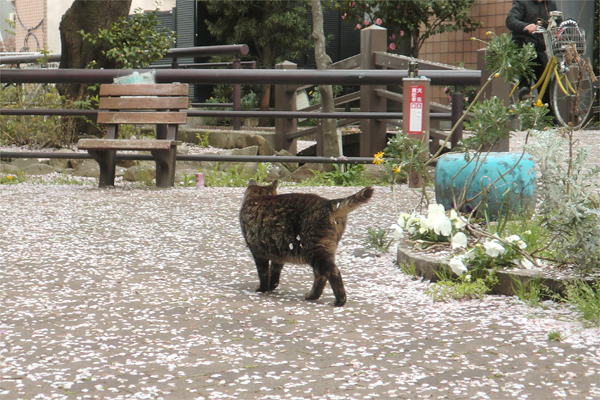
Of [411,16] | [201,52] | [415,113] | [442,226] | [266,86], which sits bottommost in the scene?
[442,226]

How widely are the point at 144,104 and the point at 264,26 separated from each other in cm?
993

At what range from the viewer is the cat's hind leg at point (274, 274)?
11.7 ft

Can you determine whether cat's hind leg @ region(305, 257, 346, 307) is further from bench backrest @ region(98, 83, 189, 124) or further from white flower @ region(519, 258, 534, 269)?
bench backrest @ region(98, 83, 189, 124)

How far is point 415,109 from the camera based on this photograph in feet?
16.5

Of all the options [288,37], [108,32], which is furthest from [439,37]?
[108,32]

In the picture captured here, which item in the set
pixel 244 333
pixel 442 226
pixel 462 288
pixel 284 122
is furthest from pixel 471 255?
pixel 284 122

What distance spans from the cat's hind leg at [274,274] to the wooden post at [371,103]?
5060 millimetres

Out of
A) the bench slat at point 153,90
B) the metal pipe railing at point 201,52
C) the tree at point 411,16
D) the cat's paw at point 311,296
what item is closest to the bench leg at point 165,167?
the bench slat at point 153,90

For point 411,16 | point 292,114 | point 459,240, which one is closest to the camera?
point 459,240

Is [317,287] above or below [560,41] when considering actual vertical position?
below

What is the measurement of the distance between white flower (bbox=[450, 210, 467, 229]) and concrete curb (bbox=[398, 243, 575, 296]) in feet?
0.85

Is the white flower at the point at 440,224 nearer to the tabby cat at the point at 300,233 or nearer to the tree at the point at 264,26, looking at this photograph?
the tabby cat at the point at 300,233

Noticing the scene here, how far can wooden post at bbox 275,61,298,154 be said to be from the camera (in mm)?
10180

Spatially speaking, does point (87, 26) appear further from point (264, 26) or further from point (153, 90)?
point (264, 26)
